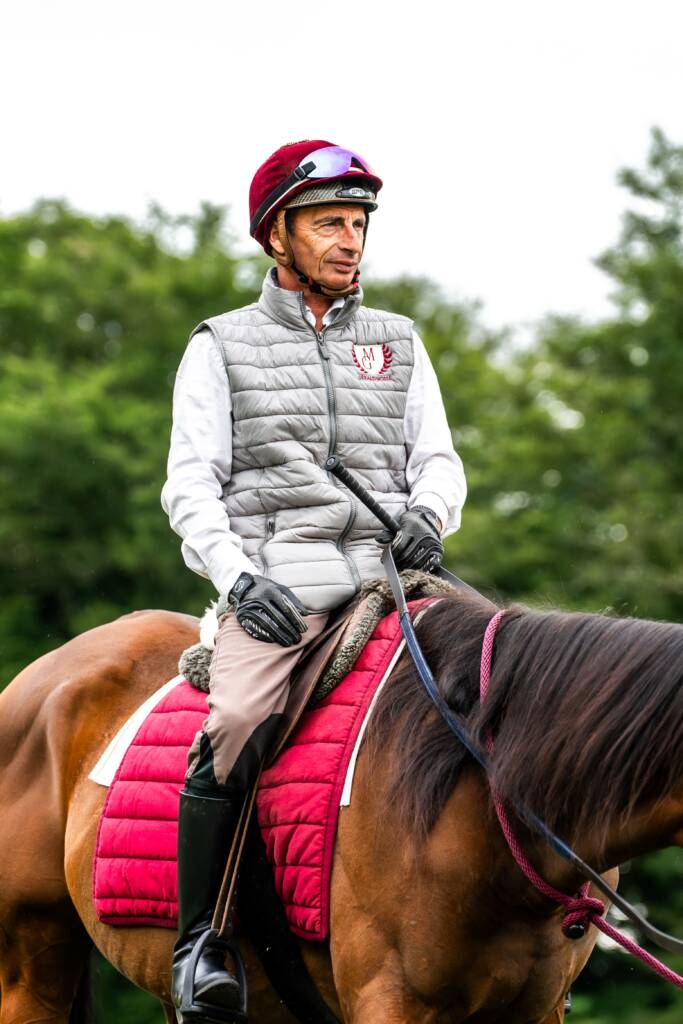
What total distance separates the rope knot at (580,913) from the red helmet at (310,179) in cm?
228

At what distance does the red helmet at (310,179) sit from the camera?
15.4 feet

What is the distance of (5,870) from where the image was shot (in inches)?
219

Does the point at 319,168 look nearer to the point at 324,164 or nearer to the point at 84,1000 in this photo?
the point at 324,164

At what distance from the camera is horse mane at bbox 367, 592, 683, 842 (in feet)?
11.8

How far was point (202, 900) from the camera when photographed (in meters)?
4.37

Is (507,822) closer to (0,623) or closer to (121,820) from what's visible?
(121,820)

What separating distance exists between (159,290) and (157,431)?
3.24 m

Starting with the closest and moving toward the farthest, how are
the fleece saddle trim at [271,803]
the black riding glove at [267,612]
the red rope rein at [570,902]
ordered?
the red rope rein at [570,902] < the fleece saddle trim at [271,803] < the black riding glove at [267,612]

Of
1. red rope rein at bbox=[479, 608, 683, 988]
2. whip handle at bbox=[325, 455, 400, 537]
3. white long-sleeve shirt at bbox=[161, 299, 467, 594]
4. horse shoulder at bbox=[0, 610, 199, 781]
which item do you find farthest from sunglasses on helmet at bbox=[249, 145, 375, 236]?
red rope rein at bbox=[479, 608, 683, 988]

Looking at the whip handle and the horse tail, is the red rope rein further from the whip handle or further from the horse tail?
the horse tail

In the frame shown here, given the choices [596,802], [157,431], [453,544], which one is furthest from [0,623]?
[596,802]

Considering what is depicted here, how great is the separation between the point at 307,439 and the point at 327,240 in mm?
668

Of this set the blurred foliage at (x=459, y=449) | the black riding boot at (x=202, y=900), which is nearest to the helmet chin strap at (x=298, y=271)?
the black riding boot at (x=202, y=900)

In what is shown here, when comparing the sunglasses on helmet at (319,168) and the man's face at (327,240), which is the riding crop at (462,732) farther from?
the sunglasses on helmet at (319,168)
